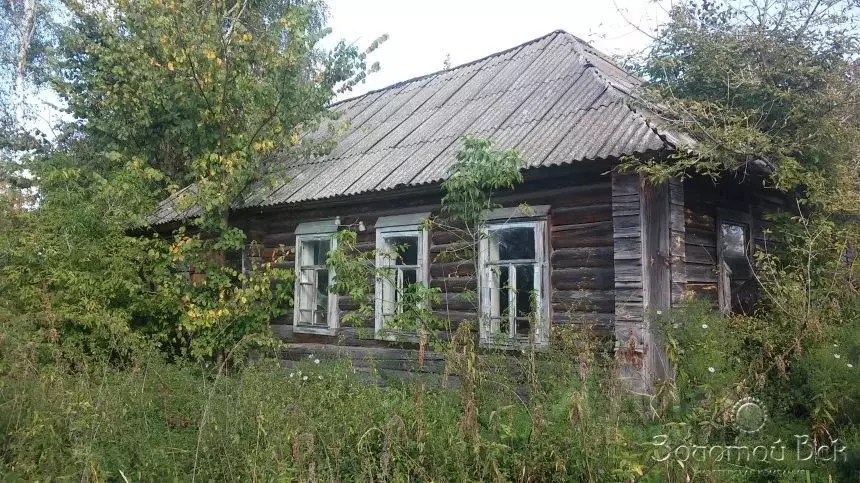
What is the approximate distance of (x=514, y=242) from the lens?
255 inches

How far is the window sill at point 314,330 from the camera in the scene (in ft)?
25.4

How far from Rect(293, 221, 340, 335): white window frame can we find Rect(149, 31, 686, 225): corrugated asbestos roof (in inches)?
18.7

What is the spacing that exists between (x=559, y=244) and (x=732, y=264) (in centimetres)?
219

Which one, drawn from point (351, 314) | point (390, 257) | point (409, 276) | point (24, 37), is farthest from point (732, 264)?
point (24, 37)

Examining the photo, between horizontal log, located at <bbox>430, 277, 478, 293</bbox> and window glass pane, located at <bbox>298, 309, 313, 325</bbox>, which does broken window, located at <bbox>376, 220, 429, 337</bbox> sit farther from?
window glass pane, located at <bbox>298, 309, 313, 325</bbox>

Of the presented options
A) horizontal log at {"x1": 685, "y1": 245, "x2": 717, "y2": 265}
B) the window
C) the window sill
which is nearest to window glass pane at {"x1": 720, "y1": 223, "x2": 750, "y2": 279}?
the window

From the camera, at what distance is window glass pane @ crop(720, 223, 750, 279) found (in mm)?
6695

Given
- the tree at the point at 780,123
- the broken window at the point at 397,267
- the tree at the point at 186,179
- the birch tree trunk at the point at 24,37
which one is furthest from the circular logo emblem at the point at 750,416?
the birch tree trunk at the point at 24,37

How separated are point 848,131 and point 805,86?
56 centimetres

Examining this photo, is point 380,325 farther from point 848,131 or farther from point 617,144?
point 848,131

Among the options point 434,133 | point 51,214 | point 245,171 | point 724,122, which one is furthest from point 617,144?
point 51,214

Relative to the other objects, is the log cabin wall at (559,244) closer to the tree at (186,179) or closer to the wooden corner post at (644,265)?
the wooden corner post at (644,265)

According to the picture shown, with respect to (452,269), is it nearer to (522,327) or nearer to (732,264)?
(522,327)

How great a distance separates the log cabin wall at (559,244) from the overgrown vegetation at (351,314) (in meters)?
0.24
